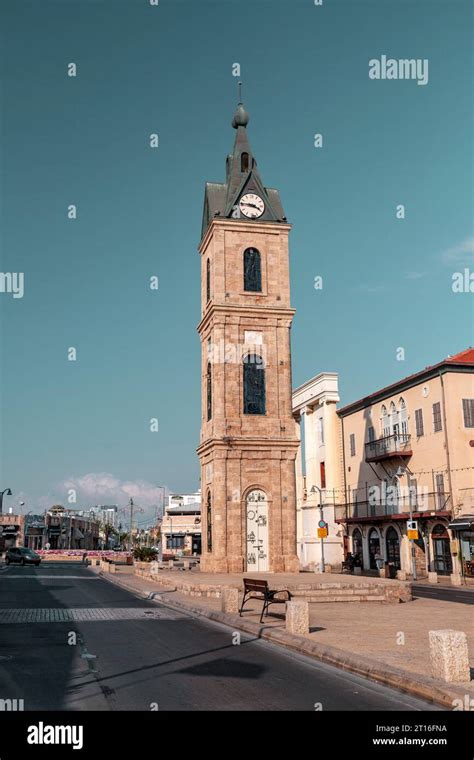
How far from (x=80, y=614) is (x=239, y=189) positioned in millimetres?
28020

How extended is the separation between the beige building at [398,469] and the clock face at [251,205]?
567 inches

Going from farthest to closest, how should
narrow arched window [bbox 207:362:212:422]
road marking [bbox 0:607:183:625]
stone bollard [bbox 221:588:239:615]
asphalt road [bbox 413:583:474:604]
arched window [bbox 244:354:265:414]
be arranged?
narrow arched window [bbox 207:362:212:422] < arched window [bbox 244:354:265:414] < asphalt road [bbox 413:583:474:604] < stone bollard [bbox 221:588:239:615] < road marking [bbox 0:607:183:625]

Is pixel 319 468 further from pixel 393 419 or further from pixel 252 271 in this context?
pixel 252 271

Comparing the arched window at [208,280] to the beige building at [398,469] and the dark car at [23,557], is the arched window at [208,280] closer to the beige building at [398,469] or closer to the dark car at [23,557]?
the beige building at [398,469]

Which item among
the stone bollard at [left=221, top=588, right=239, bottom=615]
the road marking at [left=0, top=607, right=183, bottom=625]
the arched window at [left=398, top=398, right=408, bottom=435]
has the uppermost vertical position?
the arched window at [left=398, top=398, right=408, bottom=435]

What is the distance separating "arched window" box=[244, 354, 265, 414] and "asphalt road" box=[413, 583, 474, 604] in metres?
12.3

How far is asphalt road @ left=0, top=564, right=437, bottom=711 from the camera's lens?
923 cm

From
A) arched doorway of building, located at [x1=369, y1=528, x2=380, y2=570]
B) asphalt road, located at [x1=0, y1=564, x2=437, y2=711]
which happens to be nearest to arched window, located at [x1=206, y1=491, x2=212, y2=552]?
arched doorway of building, located at [x1=369, y1=528, x2=380, y2=570]

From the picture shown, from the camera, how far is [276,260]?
40594mm

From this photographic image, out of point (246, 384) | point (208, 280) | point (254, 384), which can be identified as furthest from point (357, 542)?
point (208, 280)

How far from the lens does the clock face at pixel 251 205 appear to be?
135ft

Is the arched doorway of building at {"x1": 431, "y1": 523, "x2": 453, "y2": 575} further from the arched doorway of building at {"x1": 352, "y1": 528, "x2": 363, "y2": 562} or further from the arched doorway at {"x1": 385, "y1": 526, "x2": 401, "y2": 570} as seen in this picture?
the arched doorway of building at {"x1": 352, "y1": 528, "x2": 363, "y2": 562}

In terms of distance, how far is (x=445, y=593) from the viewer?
103ft
